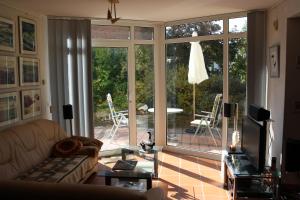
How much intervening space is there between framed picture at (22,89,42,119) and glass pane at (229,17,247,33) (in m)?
3.14

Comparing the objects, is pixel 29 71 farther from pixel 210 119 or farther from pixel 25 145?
pixel 210 119

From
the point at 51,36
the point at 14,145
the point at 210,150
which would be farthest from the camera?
the point at 210,150

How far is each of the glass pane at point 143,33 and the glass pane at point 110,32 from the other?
6.0 inches

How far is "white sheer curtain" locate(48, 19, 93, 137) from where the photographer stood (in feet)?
15.3

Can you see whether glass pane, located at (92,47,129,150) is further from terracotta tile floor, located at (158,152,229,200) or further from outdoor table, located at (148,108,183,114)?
terracotta tile floor, located at (158,152,229,200)

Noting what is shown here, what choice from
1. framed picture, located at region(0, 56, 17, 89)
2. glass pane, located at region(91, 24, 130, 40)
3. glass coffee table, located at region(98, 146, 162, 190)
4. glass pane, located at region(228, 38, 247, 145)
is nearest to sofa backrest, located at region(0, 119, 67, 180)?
framed picture, located at region(0, 56, 17, 89)

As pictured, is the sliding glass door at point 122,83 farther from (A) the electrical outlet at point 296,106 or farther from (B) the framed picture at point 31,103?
(A) the electrical outlet at point 296,106

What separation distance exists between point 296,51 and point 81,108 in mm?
3227

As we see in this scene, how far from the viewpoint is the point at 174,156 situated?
535 cm

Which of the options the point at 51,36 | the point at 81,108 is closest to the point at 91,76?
the point at 81,108

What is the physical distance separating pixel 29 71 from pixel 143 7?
1830mm

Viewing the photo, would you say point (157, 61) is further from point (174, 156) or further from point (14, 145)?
point (14, 145)

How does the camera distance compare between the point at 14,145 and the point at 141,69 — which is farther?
the point at 141,69

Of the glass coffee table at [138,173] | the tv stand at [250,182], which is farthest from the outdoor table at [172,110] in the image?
the tv stand at [250,182]
